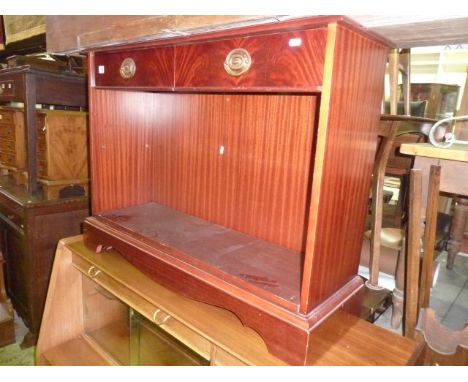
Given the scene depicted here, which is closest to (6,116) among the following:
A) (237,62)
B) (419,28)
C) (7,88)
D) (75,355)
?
(7,88)

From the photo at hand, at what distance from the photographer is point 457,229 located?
232 cm

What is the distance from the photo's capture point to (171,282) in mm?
1086

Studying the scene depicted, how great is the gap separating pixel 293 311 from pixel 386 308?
68 centimetres

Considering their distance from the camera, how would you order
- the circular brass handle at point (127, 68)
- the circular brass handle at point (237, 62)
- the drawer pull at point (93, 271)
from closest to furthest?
the circular brass handle at point (237, 62), the circular brass handle at point (127, 68), the drawer pull at point (93, 271)

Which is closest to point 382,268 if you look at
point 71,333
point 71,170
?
point 71,333

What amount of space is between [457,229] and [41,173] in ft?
8.41

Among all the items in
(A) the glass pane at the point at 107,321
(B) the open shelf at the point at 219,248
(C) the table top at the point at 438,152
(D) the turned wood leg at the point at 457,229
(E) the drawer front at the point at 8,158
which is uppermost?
(C) the table top at the point at 438,152

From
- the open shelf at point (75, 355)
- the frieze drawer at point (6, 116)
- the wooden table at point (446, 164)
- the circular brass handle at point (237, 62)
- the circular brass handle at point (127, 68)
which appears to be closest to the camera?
the circular brass handle at point (237, 62)

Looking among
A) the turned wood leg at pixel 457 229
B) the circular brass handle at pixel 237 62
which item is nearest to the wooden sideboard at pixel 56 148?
the circular brass handle at pixel 237 62

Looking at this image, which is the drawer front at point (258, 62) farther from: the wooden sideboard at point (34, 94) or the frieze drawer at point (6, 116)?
the frieze drawer at point (6, 116)

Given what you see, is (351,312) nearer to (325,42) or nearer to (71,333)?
(325,42)

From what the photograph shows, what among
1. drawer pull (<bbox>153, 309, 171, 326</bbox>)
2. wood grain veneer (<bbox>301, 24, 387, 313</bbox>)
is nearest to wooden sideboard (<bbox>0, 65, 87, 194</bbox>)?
drawer pull (<bbox>153, 309, 171, 326</bbox>)

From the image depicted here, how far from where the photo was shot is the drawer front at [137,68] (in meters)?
1.02

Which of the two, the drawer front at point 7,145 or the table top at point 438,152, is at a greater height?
the table top at point 438,152
